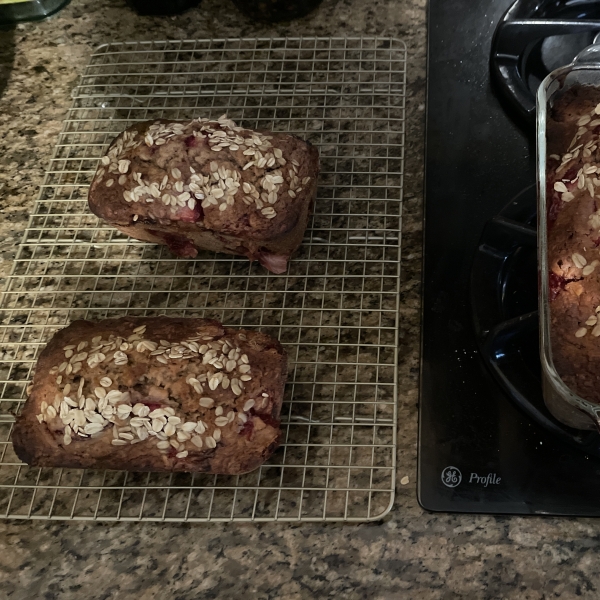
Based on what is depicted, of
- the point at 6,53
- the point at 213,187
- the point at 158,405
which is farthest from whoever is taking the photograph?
the point at 6,53

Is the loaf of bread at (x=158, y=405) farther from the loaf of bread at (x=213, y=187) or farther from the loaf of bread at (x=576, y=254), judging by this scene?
the loaf of bread at (x=576, y=254)

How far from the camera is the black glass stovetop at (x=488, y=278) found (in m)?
0.94

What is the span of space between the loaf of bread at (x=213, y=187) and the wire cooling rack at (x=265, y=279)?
8 cm

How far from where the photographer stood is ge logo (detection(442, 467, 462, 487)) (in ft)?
3.13

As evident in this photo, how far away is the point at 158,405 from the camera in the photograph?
38.6 inches

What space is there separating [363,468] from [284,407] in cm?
18

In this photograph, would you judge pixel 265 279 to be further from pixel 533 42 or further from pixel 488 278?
pixel 533 42

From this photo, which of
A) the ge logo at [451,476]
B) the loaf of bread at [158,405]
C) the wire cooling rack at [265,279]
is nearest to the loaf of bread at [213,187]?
the wire cooling rack at [265,279]

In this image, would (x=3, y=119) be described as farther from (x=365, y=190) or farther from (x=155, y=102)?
(x=365, y=190)

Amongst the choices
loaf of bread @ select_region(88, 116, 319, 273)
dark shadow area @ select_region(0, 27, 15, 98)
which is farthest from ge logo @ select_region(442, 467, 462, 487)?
dark shadow area @ select_region(0, 27, 15, 98)

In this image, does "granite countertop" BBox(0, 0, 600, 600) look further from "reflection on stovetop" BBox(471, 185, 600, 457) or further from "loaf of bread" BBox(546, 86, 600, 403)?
"loaf of bread" BBox(546, 86, 600, 403)

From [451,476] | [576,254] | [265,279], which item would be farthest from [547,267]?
[265,279]

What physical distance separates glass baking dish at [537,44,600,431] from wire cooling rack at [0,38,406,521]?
28 centimetres

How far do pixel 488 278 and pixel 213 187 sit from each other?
55 cm
